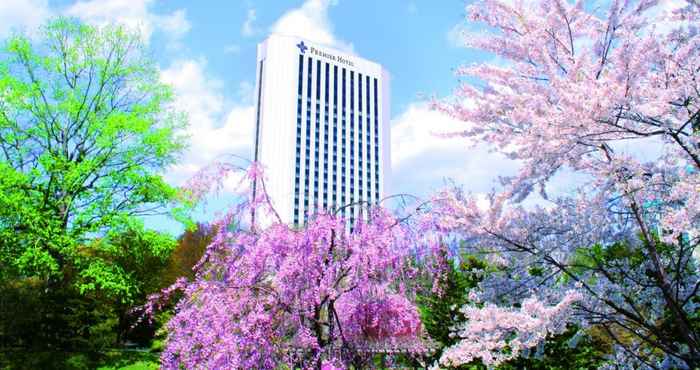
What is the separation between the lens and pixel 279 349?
17.1ft

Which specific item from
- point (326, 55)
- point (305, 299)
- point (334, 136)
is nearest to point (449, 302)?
point (305, 299)

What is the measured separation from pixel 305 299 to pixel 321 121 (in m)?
74.0

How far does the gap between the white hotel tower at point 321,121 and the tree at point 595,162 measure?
6129cm

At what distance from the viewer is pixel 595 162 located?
4531 mm

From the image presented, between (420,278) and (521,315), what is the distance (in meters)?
2.67

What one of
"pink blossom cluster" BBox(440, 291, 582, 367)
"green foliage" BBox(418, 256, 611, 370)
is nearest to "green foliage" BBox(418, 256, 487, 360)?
"green foliage" BBox(418, 256, 611, 370)

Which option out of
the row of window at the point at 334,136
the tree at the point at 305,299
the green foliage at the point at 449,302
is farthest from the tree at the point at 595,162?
the row of window at the point at 334,136

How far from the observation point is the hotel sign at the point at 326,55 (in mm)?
76938

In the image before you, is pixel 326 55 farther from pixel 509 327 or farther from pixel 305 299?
pixel 509 327

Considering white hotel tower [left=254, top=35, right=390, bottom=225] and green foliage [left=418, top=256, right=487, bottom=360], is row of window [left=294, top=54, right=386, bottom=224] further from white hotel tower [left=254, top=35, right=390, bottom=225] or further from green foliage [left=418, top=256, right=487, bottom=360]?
green foliage [left=418, top=256, right=487, bottom=360]

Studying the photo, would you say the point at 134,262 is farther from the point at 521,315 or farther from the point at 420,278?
the point at 521,315

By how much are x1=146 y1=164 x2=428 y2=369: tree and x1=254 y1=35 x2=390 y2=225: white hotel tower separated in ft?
197

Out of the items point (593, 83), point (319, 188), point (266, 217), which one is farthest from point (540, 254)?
point (319, 188)

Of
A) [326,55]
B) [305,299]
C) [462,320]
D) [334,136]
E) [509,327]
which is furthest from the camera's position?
[326,55]
